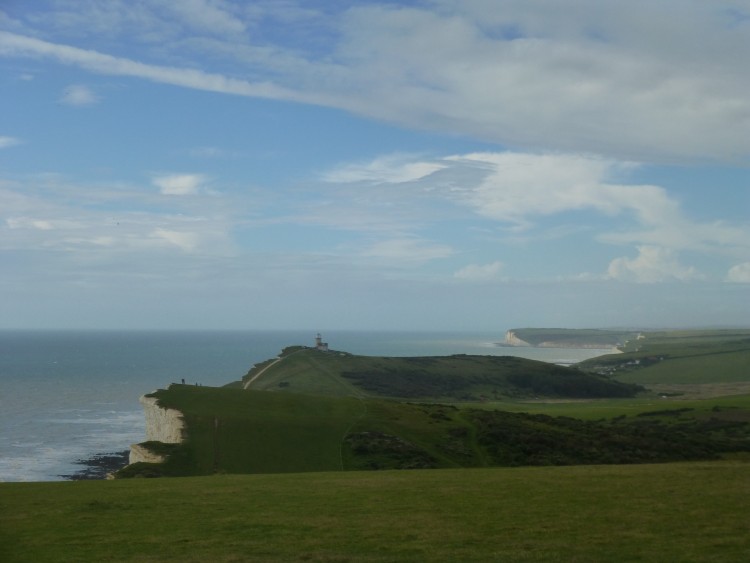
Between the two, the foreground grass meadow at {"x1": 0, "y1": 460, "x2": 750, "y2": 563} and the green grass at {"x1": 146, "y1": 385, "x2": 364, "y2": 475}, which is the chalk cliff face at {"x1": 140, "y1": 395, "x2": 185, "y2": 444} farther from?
the foreground grass meadow at {"x1": 0, "y1": 460, "x2": 750, "y2": 563}

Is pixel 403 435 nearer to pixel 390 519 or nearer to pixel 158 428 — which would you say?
pixel 158 428

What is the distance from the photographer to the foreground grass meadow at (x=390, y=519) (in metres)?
19.9

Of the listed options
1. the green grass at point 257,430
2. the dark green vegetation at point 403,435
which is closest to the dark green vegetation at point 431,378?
the dark green vegetation at point 403,435

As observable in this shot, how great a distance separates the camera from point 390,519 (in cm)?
2398

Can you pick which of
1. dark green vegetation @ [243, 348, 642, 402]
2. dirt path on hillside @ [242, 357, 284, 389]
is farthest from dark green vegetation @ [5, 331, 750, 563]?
dark green vegetation @ [243, 348, 642, 402]

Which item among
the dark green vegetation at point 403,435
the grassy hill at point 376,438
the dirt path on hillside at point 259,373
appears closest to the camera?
the grassy hill at point 376,438

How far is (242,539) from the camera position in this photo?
846 inches

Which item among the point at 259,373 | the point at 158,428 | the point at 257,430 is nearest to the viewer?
the point at 257,430

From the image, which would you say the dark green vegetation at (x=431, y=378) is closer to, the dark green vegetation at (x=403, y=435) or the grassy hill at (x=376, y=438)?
the dark green vegetation at (x=403, y=435)

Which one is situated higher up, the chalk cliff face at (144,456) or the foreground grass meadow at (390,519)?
the foreground grass meadow at (390,519)

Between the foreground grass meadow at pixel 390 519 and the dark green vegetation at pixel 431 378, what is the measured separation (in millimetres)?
78266

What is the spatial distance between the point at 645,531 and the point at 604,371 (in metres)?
185

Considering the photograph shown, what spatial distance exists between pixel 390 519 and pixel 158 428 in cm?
4382

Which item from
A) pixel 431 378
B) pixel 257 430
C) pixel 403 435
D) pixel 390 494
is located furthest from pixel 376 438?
pixel 431 378
